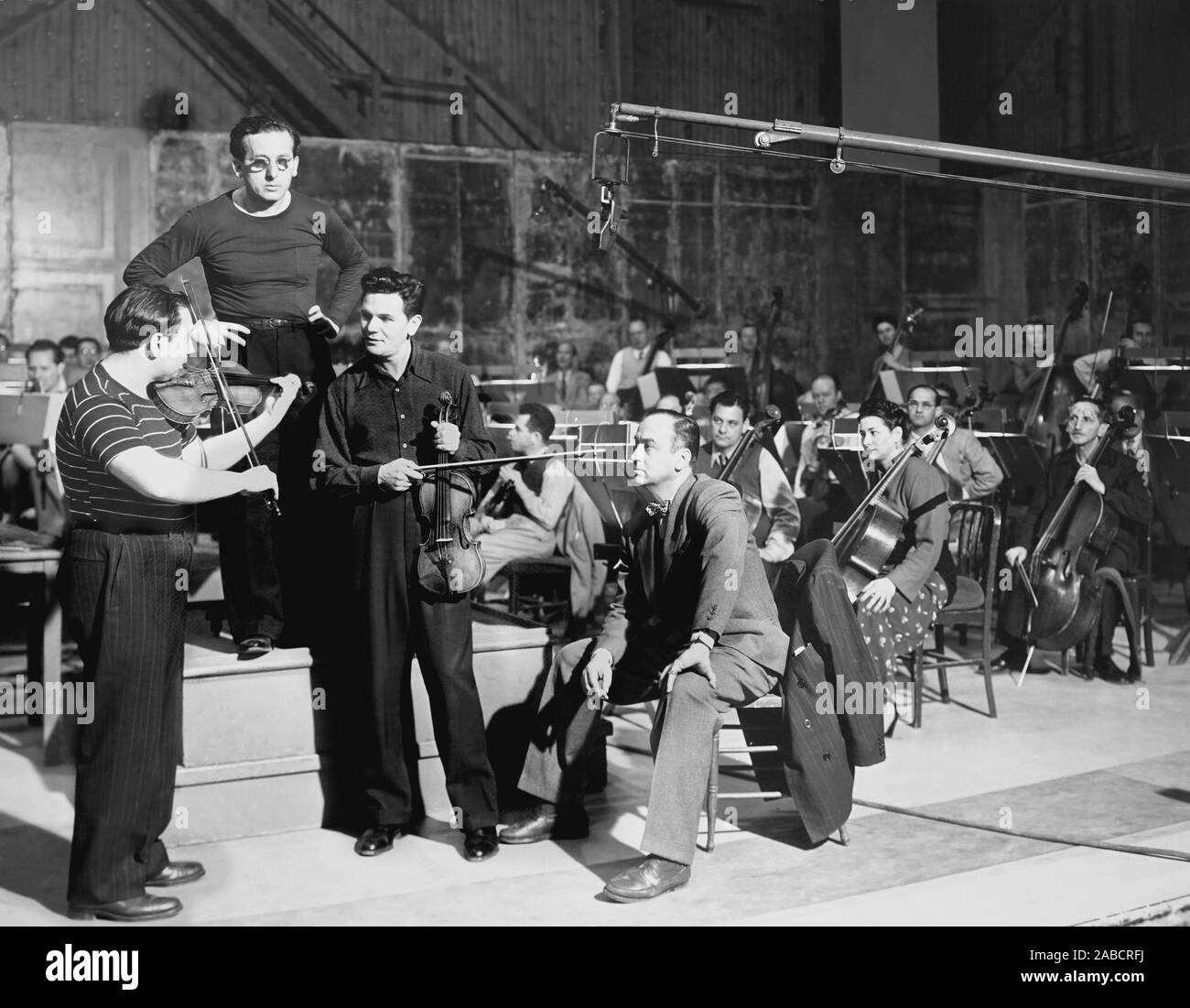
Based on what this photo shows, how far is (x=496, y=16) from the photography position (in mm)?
13516

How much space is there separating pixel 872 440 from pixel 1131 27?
27.1 feet

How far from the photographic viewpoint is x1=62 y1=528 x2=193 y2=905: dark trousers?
360 cm

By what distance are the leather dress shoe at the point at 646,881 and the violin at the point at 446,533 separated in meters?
0.93

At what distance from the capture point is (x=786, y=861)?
416 centimetres

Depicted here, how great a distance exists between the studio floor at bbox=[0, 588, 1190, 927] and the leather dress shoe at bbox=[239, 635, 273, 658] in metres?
0.57

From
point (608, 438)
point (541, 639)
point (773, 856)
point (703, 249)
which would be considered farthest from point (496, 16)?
point (773, 856)

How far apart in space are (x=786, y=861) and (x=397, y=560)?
145 centimetres

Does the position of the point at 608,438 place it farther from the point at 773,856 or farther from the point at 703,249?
the point at 703,249

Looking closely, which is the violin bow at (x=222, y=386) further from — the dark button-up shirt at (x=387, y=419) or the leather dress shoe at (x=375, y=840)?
the leather dress shoe at (x=375, y=840)

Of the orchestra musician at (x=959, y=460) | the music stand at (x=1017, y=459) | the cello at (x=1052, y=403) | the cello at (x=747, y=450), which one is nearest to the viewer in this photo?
the cello at (x=747, y=450)

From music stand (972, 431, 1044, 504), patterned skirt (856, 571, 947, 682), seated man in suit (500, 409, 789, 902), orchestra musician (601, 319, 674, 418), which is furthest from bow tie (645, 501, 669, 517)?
orchestra musician (601, 319, 674, 418)

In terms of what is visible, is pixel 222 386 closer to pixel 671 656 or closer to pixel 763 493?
pixel 671 656

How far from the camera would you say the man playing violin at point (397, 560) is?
164 inches

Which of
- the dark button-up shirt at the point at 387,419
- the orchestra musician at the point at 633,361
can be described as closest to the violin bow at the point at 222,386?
the dark button-up shirt at the point at 387,419
